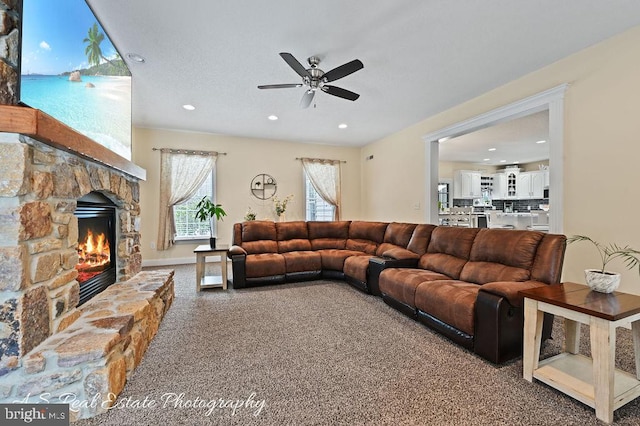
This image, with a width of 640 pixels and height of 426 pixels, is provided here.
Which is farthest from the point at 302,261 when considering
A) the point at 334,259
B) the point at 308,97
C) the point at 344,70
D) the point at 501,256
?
the point at 344,70

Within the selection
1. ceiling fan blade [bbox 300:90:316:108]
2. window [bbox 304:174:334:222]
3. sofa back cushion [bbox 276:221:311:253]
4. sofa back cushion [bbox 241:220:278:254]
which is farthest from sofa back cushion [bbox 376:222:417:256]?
window [bbox 304:174:334:222]

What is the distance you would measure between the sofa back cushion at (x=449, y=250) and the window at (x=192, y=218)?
451cm

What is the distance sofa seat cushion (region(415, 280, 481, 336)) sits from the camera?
214cm

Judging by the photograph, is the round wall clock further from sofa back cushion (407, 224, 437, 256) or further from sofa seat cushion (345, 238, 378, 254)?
sofa back cushion (407, 224, 437, 256)

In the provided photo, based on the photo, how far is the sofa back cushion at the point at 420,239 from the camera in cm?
358

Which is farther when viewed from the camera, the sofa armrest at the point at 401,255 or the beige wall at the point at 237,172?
the beige wall at the point at 237,172

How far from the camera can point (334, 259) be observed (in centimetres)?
436

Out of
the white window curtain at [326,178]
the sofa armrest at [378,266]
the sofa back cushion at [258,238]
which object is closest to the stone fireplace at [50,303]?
the sofa back cushion at [258,238]

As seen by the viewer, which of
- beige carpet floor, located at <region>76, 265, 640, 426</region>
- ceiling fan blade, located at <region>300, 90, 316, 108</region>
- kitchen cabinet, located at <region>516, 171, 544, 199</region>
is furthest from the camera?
kitchen cabinet, located at <region>516, 171, 544, 199</region>

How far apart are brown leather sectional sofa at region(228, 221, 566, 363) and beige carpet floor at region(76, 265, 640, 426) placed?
23 cm

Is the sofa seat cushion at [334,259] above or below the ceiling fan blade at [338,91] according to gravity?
below

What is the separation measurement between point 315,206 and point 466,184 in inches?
212

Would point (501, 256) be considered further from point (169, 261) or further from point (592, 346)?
point (169, 261)

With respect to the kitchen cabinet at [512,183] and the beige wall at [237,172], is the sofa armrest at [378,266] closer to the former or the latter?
the beige wall at [237,172]
